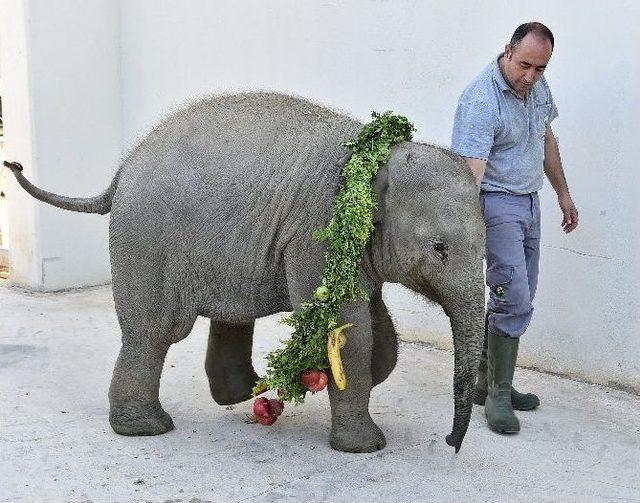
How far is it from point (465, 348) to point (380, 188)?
0.73 m

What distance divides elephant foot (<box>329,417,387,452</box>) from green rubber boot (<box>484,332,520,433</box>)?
0.67 metres

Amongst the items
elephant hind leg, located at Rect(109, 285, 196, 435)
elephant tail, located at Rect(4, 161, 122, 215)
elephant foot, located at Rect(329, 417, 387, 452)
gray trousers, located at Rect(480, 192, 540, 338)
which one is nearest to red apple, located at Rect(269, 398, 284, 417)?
elephant foot, located at Rect(329, 417, 387, 452)

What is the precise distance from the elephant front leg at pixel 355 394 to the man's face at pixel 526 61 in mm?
1259

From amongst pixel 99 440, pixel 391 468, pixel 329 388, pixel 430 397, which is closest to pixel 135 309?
pixel 99 440

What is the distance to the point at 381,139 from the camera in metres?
3.88

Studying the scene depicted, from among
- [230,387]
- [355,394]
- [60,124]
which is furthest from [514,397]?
[60,124]

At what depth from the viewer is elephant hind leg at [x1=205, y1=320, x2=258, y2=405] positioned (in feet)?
15.3

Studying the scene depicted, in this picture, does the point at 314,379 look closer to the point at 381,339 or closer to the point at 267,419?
the point at 267,419

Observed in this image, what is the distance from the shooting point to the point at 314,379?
390 cm

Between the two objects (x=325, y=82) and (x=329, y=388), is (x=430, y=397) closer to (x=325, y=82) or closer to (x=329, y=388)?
(x=329, y=388)

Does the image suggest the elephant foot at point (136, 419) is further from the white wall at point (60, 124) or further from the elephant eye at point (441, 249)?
the white wall at point (60, 124)

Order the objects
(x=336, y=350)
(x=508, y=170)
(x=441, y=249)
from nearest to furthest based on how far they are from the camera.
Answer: (x=441, y=249) < (x=336, y=350) < (x=508, y=170)

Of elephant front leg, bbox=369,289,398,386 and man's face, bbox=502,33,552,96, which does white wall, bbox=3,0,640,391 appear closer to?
man's face, bbox=502,33,552,96

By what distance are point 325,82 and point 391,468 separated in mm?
3091
